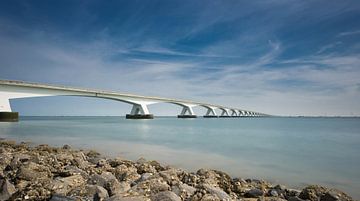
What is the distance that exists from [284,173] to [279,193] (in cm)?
378

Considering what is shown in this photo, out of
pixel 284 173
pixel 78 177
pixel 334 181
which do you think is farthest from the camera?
pixel 284 173

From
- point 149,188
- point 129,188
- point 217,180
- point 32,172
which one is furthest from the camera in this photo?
point 217,180

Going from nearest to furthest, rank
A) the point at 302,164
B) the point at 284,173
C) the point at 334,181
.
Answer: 1. the point at 334,181
2. the point at 284,173
3. the point at 302,164

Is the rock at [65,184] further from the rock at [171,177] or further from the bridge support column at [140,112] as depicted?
the bridge support column at [140,112]

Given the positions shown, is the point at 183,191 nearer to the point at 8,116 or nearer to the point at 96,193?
the point at 96,193

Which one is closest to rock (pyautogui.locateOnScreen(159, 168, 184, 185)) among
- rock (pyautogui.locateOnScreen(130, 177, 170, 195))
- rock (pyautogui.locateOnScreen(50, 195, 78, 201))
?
rock (pyautogui.locateOnScreen(130, 177, 170, 195))

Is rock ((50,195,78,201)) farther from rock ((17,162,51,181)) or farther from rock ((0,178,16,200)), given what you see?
rock ((17,162,51,181))

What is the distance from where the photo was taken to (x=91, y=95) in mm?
49125

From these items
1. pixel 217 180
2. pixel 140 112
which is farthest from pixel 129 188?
pixel 140 112

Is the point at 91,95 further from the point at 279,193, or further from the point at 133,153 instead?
the point at 279,193

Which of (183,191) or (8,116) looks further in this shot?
(8,116)

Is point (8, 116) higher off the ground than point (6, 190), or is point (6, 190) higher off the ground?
point (8, 116)

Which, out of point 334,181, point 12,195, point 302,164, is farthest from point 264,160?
point 12,195

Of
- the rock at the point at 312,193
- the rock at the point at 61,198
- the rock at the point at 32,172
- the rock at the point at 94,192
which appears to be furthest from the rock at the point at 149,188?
the rock at the point at 312,193
